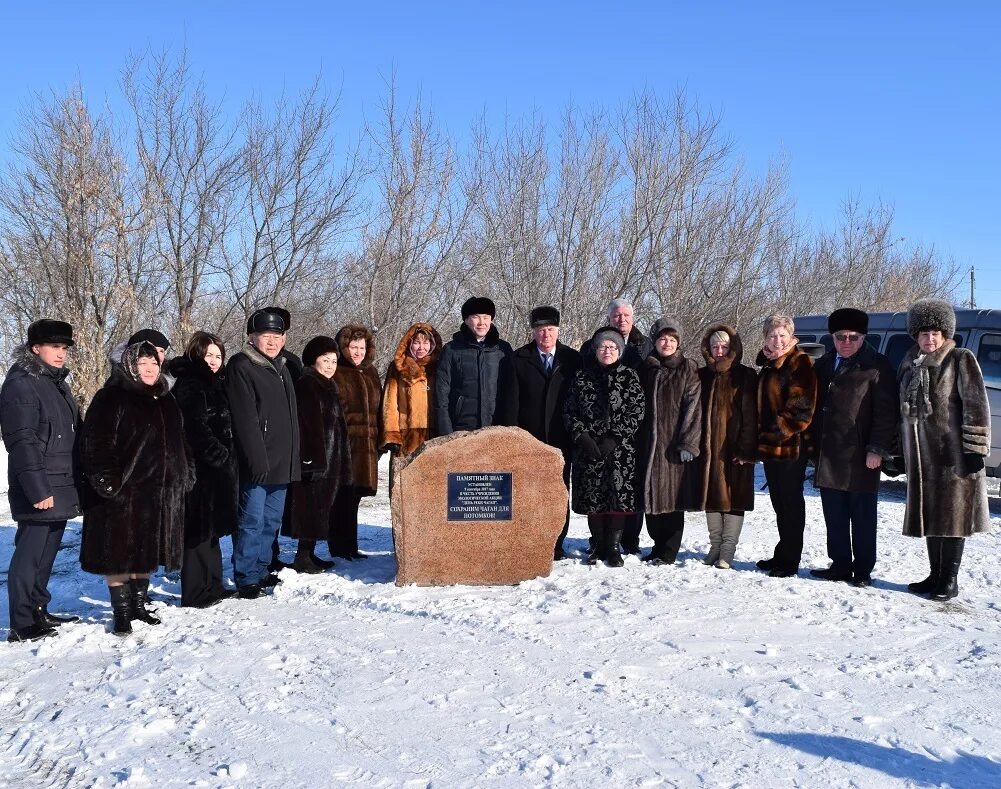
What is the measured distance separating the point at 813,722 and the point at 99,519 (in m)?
4.12

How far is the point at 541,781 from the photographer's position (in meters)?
3.38

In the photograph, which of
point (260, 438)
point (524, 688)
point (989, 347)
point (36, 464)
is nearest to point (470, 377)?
point (260, 438)

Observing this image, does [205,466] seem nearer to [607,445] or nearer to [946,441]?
[607,445]

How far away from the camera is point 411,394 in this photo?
6.98 meters

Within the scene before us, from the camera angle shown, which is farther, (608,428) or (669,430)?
(669,430)

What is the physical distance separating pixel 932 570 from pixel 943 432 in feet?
3.46

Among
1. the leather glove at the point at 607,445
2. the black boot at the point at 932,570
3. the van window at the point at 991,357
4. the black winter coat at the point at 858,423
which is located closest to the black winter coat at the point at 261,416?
the leather glove at the point at 607,445

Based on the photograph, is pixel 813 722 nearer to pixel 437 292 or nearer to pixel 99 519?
pixel 99 519

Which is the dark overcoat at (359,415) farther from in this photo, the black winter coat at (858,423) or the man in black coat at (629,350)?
the black winter coat at (858,423)

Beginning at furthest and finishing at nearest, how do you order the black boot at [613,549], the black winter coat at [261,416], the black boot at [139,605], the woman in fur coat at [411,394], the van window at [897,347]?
1. the van window at [897,347]
2. the woman in fur coat at [411,394]
3. the black boot at [613,549]
4. the black winter coat at [261,416]
5. the black boot at [139,605]

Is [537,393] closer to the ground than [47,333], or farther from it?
closer to the ground

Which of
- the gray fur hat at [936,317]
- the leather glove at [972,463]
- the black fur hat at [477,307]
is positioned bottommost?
the leather glove at [972,463]

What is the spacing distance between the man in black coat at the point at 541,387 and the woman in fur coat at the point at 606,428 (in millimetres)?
209

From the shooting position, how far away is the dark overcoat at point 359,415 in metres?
6.98
